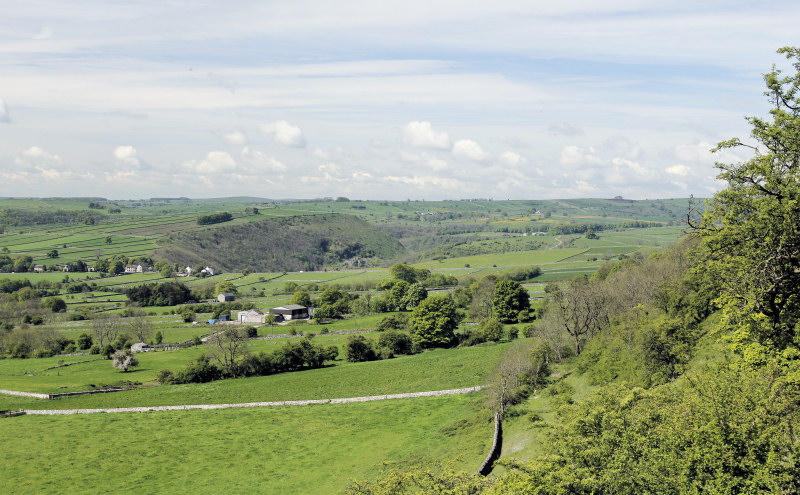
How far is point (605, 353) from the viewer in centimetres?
4459

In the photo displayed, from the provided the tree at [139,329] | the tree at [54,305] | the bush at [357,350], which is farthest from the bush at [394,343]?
the tree at [54,305]

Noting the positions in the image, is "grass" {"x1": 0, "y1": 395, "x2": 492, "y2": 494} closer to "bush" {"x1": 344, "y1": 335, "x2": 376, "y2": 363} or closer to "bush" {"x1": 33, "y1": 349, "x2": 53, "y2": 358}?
"bush" {"x1": 344, "y1": 335, "x2": 376, "y2": 363}

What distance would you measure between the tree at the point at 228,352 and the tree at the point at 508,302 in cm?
4142

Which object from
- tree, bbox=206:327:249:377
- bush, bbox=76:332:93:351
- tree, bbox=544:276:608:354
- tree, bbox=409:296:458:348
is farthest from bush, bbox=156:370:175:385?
tree, bbox=544:276:608:354

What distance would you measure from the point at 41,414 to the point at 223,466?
2950 centimetres

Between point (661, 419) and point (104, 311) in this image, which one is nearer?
point (661, 419)

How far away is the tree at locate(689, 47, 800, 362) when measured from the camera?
21.0 meters

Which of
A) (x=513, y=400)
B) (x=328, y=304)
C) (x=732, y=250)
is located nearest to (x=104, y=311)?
(x=328, y=304)

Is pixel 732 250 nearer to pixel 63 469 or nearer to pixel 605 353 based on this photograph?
pixel 605 353

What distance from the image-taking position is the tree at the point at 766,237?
21031 millimetres

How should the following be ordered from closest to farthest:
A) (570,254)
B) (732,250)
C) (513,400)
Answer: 1. (732,250)
2. (513,400)
3. (570,254)

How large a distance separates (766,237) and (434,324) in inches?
2512

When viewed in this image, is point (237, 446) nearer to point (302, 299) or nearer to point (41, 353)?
point (41, 353)

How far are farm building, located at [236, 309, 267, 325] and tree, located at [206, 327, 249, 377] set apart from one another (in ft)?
130
